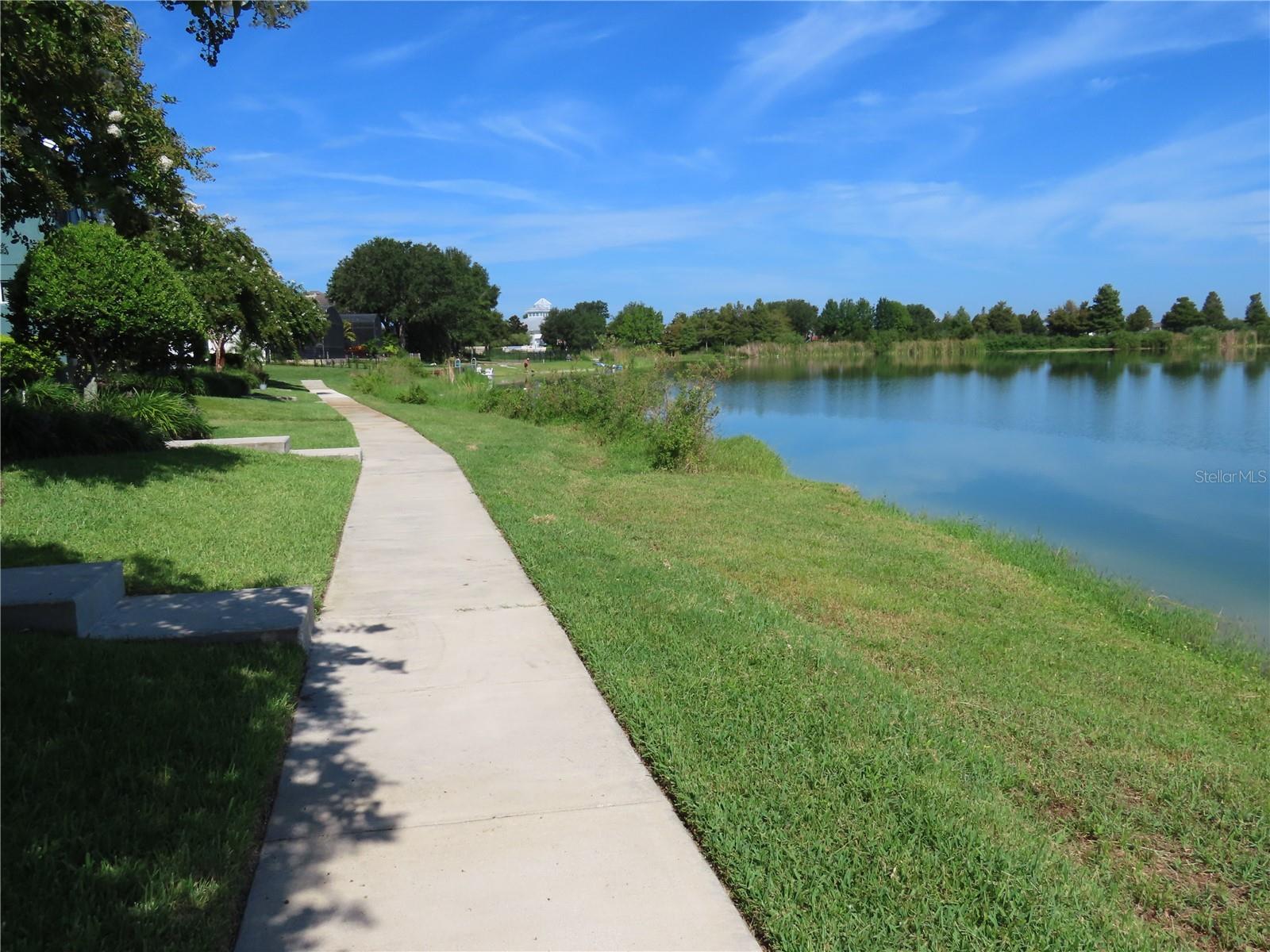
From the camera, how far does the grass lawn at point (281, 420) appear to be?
15648mm

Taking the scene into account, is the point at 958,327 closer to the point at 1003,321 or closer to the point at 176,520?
the point at 1003,321

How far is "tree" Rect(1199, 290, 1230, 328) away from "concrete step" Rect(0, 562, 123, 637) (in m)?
96.2

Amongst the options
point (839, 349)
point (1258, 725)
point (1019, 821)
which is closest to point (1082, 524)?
point (1258, 725)

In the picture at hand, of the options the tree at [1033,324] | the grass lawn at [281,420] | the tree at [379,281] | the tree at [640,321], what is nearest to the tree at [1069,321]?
the tree at [1033,324]

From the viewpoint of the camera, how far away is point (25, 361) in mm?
13742

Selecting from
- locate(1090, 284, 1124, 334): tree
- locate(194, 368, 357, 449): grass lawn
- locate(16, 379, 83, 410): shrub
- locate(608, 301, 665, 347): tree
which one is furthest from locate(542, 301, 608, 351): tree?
locate(16, 379, 83, 410): shrub

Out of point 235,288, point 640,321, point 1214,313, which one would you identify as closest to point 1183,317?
point 1214,313

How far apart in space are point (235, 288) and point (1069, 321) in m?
92.3

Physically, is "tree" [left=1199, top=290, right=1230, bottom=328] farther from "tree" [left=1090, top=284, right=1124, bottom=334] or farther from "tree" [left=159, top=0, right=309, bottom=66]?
"tree" [left=159, top=0, right=309, bottom=66]

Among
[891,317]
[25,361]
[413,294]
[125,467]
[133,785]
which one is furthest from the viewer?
Answer: [891,317]

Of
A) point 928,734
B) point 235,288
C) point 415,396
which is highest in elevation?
point 235,288

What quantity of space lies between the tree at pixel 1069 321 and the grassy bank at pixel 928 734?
97.7 metres

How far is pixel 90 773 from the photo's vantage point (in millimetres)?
3631

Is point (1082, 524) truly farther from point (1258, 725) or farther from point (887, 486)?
point (1258, 725)
